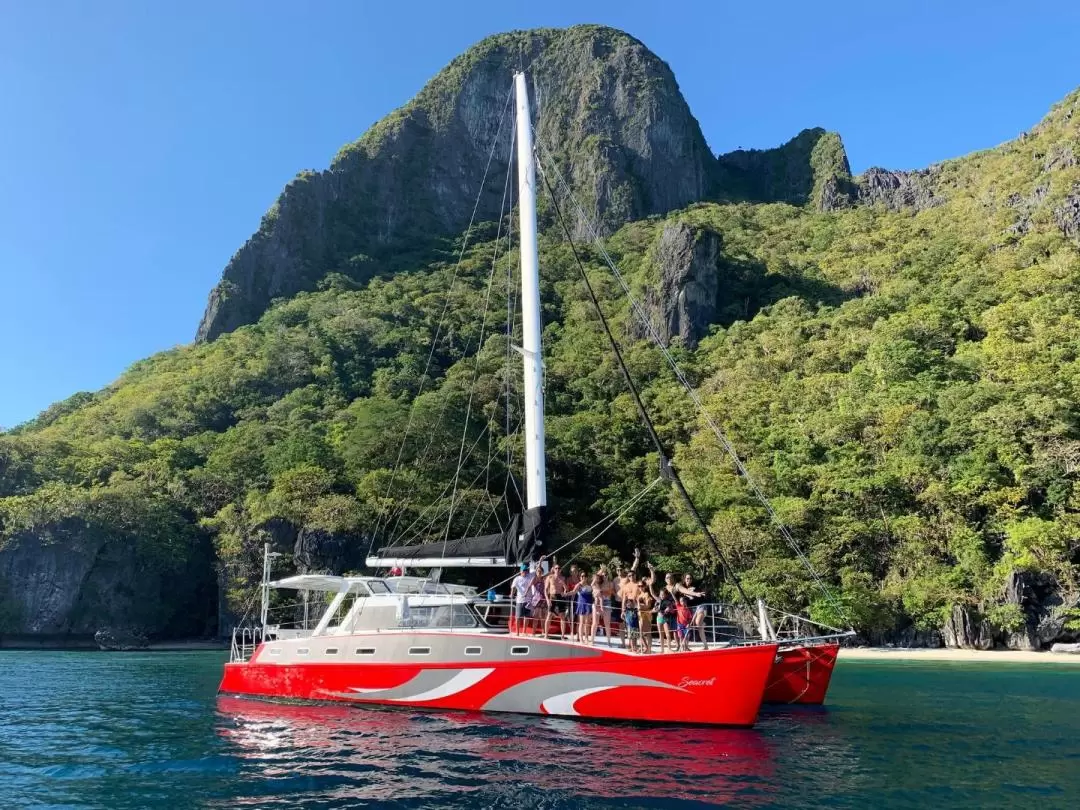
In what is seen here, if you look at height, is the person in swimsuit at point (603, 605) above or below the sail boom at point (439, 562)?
below

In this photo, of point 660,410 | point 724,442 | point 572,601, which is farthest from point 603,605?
point 660,410

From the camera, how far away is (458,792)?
8266 millimetres

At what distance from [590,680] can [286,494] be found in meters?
33.2

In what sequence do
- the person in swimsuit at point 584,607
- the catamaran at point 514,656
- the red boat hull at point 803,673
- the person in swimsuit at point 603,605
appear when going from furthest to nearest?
the red boat hull at point 803,673, the person in swimsuit at point 584,607, the person in swimsuit at point 603,605, the catamaran at point 514,656

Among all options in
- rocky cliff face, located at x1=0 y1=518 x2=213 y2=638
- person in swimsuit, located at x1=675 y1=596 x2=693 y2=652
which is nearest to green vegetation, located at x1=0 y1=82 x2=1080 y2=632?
rocky cliff face, located at x1=0 y1=518 x2=213 y2=638

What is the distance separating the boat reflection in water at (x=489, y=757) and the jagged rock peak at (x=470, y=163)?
269 feet

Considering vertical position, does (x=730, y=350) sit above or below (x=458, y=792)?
above

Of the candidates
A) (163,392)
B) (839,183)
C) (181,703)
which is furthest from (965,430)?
(839,183)

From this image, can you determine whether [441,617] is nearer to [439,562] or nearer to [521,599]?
[439,562]

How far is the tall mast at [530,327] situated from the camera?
13.9 m

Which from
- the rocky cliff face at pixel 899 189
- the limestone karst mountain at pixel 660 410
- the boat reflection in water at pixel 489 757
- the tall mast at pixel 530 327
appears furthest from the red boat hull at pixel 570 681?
the rocky cliff face at pixel 899 189

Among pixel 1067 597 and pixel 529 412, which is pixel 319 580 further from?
pixel 1067 597

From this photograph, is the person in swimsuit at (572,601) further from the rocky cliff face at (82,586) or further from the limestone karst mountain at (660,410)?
the rocky cliff face at (82,586)

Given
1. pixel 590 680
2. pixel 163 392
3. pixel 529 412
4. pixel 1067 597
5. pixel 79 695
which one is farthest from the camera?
pixel 163 392
